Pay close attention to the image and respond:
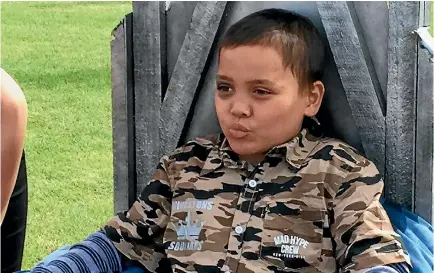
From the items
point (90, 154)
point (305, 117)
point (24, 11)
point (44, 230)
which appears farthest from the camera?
point (24, 11)

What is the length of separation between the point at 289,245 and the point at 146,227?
45 cm

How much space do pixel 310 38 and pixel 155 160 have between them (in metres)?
0.65

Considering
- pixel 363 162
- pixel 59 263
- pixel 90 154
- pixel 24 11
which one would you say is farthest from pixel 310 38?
pixel 24 11

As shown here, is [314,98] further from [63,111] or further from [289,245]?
[63,111]

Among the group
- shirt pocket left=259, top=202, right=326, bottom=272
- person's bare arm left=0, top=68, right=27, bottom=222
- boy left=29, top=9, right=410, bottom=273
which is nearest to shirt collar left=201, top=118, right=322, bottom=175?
boy left=29, top=9, right=410, bottom=273

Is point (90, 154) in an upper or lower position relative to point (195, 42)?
lower

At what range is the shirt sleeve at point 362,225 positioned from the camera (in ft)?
7.20

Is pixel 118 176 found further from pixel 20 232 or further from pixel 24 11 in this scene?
pixel 24 11

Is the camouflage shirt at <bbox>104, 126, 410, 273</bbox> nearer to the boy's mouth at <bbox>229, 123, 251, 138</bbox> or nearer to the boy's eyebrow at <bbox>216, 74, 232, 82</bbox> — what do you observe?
the boy's mouth at <bbox>229, 123, 251, 138</bbox>

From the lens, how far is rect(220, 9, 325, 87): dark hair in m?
2.44

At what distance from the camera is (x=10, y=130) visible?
→ 2.68 m

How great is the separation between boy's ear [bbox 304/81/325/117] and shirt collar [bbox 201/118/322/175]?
0.05m

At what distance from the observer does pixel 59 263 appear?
2.42 m

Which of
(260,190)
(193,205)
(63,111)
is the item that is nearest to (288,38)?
(260,190)
